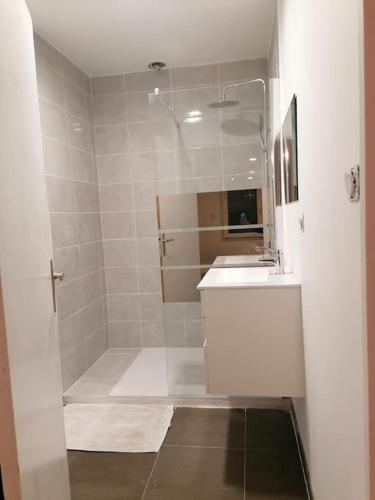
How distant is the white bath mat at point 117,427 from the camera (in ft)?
6.84

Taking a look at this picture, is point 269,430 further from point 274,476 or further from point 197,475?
point 197,475

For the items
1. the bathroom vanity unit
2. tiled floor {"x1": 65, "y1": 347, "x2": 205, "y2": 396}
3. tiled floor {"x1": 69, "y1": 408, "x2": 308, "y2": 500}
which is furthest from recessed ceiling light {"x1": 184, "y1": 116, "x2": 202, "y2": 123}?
tiled floor {"x1": 69, "y1": 408, "x2": 308, "y2": 500}

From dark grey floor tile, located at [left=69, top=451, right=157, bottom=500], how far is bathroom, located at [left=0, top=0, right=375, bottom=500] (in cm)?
1

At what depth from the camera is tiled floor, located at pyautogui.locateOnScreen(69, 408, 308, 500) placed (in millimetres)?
1708

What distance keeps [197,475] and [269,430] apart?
54cm

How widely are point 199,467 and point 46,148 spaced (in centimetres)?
219

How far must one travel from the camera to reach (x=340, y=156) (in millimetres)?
921

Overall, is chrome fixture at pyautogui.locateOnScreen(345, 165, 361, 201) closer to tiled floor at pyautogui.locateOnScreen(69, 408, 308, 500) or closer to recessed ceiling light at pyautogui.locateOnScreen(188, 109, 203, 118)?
tiled floor at pyautogui.locateOnScreen(69, 408, 308, 500)

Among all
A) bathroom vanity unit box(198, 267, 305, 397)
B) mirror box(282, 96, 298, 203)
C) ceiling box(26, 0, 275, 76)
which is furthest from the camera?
ceiling box(26, 0, 275, 76)

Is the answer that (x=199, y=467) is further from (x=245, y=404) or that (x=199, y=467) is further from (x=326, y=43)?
(x=326, y=43)

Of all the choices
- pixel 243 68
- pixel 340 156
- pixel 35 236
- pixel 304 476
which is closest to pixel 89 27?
pixel 243 68

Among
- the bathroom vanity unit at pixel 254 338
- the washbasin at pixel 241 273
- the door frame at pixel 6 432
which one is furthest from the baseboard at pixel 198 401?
the door frame at pixel 6 432

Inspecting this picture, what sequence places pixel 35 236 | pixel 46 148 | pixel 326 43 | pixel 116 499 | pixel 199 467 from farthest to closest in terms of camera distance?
pixel 46 148 → pixel 199 467 → pixel 116 499 → pixel 35 236 → pixel 326 43

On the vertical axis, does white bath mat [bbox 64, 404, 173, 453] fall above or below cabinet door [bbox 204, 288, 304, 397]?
below
